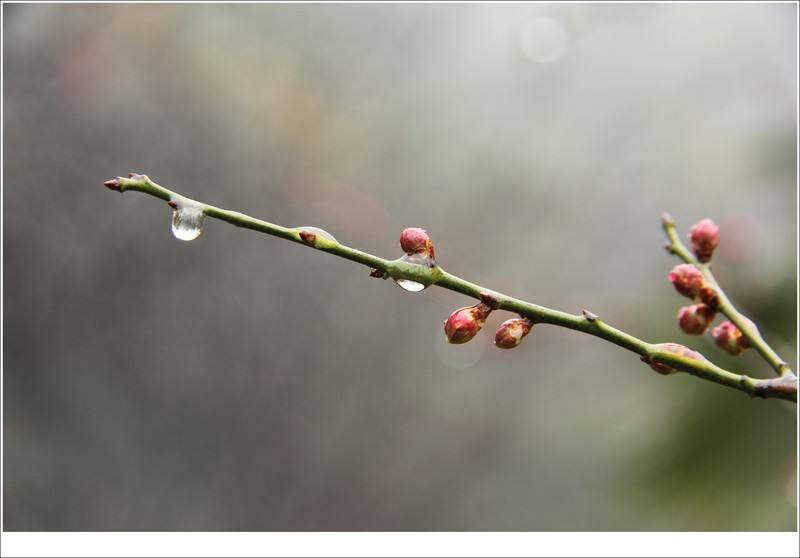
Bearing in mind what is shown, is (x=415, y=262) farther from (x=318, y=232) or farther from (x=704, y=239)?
(x=704, y=239)

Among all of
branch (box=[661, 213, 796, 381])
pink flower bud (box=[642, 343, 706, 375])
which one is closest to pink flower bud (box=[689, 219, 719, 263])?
branch (box=[661, 213, 796, 381])

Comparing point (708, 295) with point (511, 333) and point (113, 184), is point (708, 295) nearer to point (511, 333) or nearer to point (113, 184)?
point (511, 333)

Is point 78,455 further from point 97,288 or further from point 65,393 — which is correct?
point 97,288

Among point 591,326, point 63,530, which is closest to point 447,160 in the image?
point 63,530

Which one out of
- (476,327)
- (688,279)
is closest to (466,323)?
(476,327)

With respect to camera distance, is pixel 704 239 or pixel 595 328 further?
pixel 704 239

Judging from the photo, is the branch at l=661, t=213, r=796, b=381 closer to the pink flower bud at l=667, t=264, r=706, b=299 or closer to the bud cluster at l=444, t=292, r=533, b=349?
the pink flower bud at l=667, t=264, r=706, b=299
